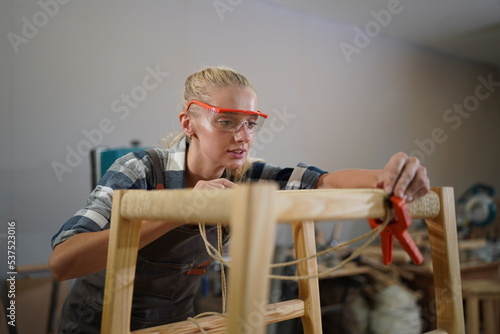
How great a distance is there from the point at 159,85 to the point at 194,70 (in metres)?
0.26

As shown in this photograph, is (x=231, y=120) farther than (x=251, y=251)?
Yes

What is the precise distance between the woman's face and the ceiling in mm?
2177

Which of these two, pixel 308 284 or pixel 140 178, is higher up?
pixel 140 178

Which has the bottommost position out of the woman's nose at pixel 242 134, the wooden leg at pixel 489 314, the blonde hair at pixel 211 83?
the wooden leg at pixel 489 314

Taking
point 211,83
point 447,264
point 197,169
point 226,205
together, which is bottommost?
point 447,264

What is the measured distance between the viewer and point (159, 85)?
2.78 metres

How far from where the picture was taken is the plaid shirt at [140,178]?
2.89ft

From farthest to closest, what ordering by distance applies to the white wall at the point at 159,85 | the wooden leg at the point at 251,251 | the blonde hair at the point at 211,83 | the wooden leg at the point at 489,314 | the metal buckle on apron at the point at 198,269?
the wooden leg at the point at 489,314 < the white wall at the point at 159,85 < the metal buckle on apron at the point at 198,269 < the blonde hair at the point at 211,83 < the wooden leg at the point at 251,251

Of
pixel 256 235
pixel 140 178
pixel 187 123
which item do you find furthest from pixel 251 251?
pixel 187 123

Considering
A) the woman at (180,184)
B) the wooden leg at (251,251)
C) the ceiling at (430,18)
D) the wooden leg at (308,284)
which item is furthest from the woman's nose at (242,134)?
the ceiling at (430,18)

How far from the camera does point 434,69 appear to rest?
4.43 meters

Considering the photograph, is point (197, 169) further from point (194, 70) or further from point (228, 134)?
point (194, 70)

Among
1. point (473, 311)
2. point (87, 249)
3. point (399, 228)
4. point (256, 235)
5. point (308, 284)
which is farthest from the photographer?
point (473, 311)

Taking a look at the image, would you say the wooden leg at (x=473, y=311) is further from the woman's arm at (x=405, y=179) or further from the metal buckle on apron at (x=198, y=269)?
the woman's arm at (x=405, y=179)
